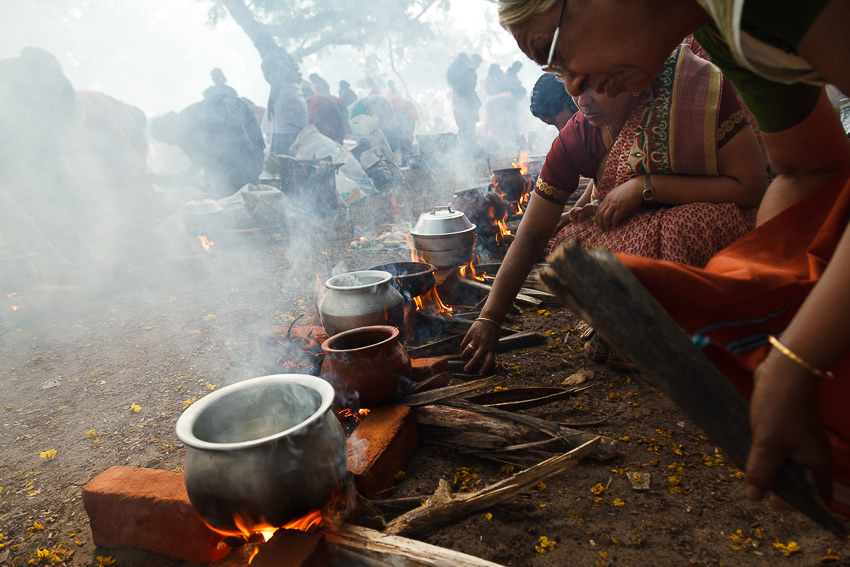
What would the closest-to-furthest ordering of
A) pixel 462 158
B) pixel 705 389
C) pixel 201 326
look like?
pixel 705 389 → pixel 201 326 → pixel 462 158

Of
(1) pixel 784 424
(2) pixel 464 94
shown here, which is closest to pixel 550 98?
(1) pixel 784 424

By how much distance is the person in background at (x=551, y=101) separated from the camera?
4.63 metres

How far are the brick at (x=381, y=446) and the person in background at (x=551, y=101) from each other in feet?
10.8

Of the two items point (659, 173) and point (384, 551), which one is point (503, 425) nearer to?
point (384, 551)

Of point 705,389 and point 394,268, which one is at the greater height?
point 705,389

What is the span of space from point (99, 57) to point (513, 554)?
121 feet

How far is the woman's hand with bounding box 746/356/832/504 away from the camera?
1.02 metres

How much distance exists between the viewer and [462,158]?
21469mm

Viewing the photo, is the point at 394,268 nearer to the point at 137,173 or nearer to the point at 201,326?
the point at 201,326

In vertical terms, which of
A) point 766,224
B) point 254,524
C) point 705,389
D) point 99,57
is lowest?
point 254,524

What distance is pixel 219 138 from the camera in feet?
42.4

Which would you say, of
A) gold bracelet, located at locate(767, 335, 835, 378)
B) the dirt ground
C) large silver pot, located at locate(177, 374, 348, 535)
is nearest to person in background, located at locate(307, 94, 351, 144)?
the dirt ground

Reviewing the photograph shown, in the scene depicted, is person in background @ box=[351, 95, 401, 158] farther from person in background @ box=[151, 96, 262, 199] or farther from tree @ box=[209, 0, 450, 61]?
person in background @ box=[151, 96, 262, 199]

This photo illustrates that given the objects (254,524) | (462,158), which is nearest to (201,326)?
(254,524)
